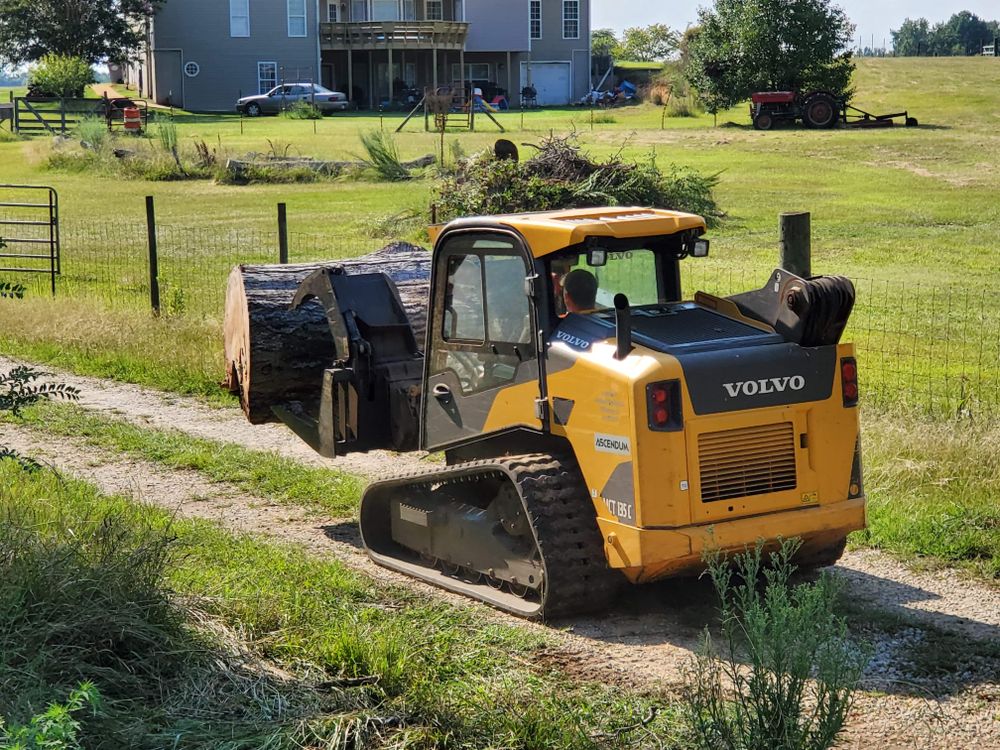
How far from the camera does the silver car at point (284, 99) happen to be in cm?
6234

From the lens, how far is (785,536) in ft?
22.9

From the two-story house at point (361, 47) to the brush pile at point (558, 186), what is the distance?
42175mm

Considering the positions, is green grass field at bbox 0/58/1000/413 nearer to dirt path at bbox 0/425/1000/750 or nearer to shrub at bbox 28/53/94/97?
dirt path at bbox 0/425/1000/750

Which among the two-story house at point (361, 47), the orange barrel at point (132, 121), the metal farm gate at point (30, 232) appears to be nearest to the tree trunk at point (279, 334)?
the metal farm gate at point (30, 232)

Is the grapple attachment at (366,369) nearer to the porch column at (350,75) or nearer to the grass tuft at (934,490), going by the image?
the grass tuft at (934,490)

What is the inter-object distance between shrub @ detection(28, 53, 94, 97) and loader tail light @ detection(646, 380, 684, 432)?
5777cm

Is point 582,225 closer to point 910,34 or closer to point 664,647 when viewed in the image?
point 664,647

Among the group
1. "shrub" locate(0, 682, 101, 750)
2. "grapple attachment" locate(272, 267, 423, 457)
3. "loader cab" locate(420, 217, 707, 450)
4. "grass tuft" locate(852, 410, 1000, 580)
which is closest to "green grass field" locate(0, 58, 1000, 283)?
"grass tuft" locate(852, 410, 1000, 580)

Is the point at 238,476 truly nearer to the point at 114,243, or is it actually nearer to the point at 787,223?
the point at 787,223

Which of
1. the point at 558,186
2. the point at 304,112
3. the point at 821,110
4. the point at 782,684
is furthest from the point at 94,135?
the point at 782,684

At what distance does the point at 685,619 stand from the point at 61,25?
65718 mm

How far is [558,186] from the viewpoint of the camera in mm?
22031

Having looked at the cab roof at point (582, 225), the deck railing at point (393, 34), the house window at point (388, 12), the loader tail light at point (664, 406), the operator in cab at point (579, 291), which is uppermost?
the house window at point (388, 12)

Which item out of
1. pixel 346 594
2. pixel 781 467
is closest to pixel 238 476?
pixel 346 594
